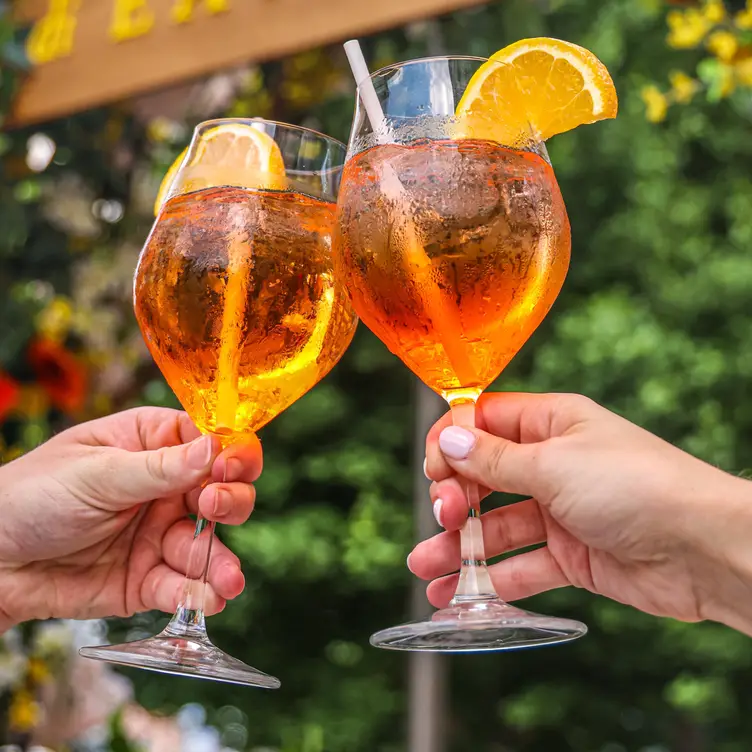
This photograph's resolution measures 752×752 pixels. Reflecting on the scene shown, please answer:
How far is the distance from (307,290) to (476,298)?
0.21 meters

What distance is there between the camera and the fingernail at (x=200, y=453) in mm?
1075

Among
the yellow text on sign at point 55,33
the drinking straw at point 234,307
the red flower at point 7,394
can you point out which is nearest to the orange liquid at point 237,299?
the drinking straw at point 234,307

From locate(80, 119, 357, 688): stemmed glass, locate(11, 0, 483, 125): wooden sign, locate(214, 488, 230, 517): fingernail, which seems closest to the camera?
locate(80, 119, 357, 688): stemmed glass

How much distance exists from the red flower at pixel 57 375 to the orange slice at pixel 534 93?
208 cm

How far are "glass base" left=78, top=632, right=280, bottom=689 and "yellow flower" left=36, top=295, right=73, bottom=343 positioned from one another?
1908 millimetres

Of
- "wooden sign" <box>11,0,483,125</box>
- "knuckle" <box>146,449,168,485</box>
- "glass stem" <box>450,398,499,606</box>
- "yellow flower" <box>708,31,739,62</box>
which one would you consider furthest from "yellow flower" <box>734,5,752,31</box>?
"knuckle" <box>146,449,168,485</box>

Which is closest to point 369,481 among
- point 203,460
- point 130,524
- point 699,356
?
point 699,356

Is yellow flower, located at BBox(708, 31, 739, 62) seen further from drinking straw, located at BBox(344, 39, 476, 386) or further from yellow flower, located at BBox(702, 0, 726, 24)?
drinking straw, located at BBox(344, 39, 476, 386)

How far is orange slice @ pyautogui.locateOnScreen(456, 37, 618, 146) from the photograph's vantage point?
3.22 ft

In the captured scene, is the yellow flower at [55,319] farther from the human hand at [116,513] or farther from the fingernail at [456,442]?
the fingernail at [456,442]

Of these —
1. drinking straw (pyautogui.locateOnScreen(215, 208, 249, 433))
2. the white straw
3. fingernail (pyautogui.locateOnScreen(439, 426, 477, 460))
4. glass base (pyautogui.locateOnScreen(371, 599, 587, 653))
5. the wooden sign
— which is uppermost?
the wooden sign

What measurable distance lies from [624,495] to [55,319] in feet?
7.27

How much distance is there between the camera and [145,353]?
309 cm

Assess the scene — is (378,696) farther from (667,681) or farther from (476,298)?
(476,298)
